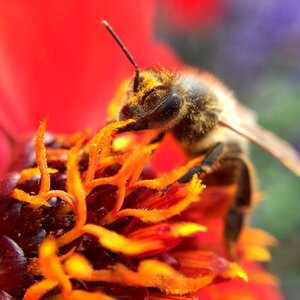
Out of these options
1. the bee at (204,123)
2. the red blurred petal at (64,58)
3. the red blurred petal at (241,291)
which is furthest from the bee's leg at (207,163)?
the red blurred petal at (64,58)

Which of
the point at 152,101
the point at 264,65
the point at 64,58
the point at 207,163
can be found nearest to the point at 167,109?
the point at 152,101

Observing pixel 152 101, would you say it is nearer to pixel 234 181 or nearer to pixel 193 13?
pixel 234 181

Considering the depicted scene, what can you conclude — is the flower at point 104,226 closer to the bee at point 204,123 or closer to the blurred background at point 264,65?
the bee at point 204,123

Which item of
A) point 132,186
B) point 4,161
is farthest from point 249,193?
point 4,161

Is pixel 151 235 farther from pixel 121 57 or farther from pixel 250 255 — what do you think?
pixel 121 57

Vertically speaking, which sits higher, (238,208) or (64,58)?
(64,58)
